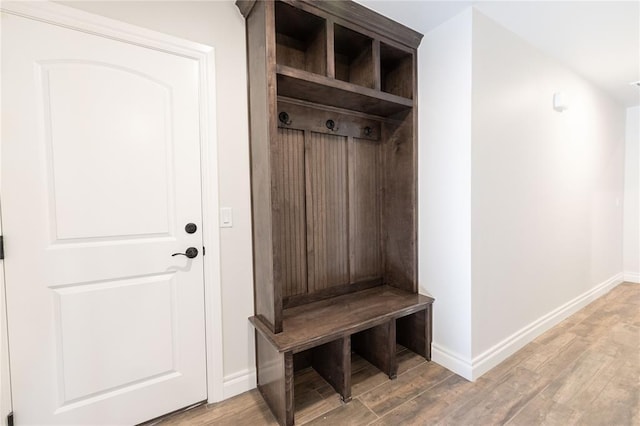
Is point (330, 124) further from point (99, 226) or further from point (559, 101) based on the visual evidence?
point (559, 101)

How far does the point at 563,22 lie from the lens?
198 cm

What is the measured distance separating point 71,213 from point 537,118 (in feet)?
10.5

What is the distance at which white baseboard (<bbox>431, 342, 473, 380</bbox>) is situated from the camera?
1873 mm

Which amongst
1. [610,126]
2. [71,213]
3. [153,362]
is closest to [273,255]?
[153,362]

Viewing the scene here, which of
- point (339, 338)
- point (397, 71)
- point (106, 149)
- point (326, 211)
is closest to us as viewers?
point (106, 149)

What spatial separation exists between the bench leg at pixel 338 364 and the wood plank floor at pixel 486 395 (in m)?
0.06

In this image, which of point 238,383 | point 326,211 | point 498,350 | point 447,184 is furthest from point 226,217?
point 498,350

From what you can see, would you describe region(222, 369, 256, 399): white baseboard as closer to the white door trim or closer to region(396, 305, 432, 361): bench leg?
the white door trim

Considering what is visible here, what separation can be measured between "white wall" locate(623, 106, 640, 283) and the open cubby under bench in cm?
394

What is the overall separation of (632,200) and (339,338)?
486cm

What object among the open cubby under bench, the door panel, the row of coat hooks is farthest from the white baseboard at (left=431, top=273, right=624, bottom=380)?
the door panel

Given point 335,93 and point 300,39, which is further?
point 300,39

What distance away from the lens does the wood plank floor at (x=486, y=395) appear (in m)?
1.54

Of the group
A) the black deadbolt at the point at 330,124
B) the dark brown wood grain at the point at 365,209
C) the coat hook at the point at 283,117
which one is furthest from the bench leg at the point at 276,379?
the black deadbolt at the point at 330,124
